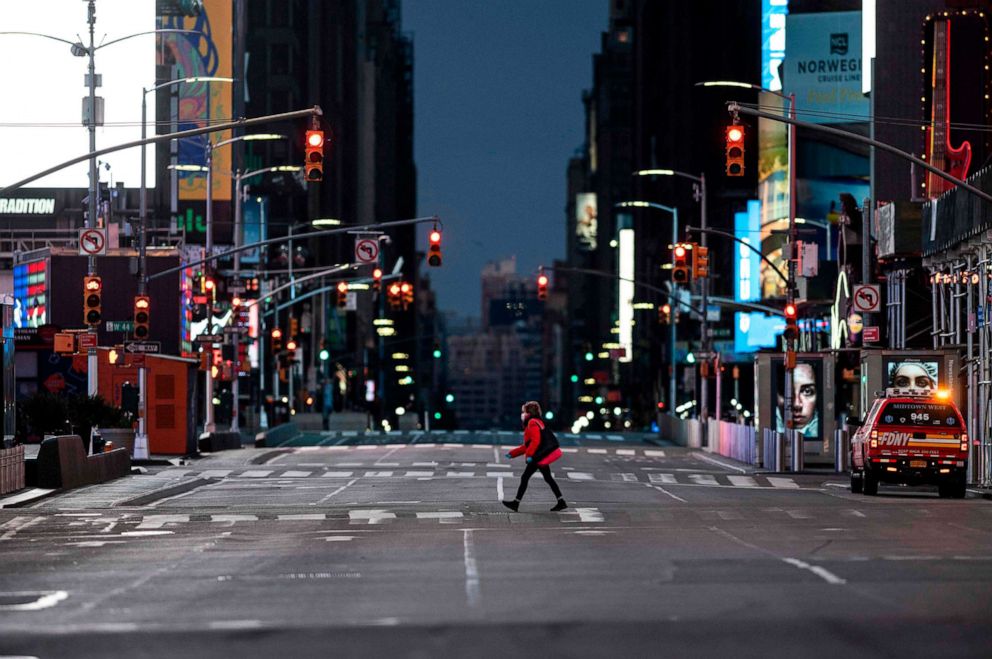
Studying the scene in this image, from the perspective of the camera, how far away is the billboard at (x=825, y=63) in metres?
101

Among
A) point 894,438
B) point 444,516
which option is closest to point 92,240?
point 444,516

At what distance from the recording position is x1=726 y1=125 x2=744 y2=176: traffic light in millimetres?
33750

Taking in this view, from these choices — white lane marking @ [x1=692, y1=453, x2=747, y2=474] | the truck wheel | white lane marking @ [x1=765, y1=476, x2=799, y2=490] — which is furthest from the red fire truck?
white lane marking @ [x1=692, y1=453, x2=747, y2=474]

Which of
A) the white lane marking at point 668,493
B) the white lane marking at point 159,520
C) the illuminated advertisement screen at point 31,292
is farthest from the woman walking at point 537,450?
the illuminated advertisement screen at point 31,292

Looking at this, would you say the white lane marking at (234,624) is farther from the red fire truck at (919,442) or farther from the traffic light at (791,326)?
the traffic light at (791,326)

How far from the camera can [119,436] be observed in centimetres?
5253

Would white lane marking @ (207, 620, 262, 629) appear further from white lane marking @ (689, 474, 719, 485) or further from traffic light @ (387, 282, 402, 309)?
traffic light @ (387, 282, 402, 309)

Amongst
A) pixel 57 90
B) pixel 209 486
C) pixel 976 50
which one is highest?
pixel 57 90

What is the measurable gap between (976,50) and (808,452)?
40.0 ft

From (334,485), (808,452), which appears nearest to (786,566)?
(334,485)

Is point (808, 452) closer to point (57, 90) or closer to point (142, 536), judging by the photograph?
point (142, 536)

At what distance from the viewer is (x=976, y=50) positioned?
51.2 meters

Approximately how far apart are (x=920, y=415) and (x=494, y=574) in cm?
1877

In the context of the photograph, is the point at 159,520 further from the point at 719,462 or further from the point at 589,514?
the point at 719,462
